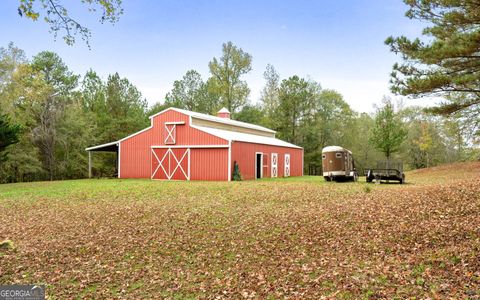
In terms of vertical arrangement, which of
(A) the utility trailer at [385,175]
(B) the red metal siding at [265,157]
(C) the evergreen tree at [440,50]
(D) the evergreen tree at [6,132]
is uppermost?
(C) the evergreen tree at [440,50]

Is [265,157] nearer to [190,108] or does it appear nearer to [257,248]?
[257,248]

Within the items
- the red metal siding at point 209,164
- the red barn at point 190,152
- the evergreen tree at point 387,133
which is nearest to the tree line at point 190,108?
the evergreen tree at point 387,133

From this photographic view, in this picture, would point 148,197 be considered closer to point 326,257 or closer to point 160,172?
point 326,257

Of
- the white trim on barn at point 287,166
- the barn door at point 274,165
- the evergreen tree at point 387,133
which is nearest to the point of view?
the barn door at point 274,165

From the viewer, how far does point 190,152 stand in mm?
24484

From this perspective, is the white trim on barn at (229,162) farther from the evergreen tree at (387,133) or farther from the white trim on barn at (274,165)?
the evergreen tree at (387,133)

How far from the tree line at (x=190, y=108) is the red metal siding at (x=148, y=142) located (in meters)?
8.46

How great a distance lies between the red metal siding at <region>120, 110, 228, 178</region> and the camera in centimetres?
2466

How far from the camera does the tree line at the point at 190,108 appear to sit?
29453 millimetres

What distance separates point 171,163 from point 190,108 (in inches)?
918

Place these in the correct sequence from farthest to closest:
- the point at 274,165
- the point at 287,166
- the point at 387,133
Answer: the point at 387,133 < the point at 287,166 < the point at 274,165

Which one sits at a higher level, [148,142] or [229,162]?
[148,142]

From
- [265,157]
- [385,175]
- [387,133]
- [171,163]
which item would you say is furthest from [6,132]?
[387,133]

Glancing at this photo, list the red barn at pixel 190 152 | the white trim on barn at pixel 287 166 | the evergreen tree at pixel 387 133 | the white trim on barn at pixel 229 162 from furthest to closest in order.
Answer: the evergreen tree at pixel 387 133
the white trim on barn at pixel 287 166
the red barn at pixel 190 152
the white trim on barn at pixel 229 162
